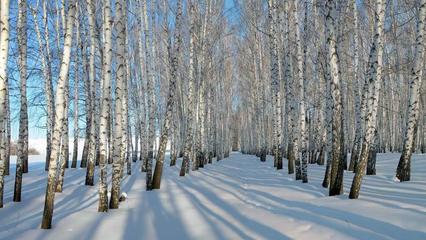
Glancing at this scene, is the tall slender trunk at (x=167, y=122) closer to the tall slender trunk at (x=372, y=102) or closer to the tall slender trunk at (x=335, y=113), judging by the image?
the tall slender trunk at (x=335, y=113)

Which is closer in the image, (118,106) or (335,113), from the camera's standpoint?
(118,106)

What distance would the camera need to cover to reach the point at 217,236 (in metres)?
5.93

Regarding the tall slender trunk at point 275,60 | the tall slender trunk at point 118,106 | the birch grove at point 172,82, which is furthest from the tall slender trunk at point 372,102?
the tall slender trunk at point 275,60

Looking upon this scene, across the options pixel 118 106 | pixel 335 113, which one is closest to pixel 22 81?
pixel 118 106

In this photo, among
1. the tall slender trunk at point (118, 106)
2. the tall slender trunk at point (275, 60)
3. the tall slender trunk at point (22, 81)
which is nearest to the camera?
the tall slender trunk at point (118, 106)

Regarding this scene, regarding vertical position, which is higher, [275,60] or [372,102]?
[275,60]

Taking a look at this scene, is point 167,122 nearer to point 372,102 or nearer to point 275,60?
point 372,102

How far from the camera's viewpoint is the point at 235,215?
7492 millimetres

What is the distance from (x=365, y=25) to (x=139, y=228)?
20.0 meters

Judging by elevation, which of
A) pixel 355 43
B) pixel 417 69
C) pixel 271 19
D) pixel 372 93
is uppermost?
pixel 271 19

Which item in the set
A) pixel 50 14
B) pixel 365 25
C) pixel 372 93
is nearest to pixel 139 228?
pixel 372 93

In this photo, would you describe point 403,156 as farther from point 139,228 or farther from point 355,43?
point 139,228

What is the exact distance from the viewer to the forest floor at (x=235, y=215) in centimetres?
581

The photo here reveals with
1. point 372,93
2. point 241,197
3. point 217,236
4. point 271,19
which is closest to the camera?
point 217,236
